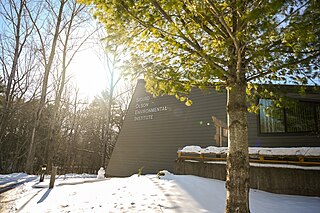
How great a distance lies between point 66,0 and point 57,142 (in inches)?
645

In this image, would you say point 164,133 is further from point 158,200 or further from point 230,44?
point 230,44

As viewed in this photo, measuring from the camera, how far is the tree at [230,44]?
2.78 meters

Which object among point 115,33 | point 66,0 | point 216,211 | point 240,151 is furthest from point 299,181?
point 66,0

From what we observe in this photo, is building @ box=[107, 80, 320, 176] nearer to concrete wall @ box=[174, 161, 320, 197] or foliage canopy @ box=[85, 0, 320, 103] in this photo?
concrete wall @ box=[174, 161, 320, 197]

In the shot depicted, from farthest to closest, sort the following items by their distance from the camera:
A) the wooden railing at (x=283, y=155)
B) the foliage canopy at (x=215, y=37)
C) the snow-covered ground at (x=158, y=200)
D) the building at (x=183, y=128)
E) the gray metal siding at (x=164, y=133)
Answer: the gray metal siding at (x=164, y=133), the building at (x=183, y=128), the wooden railing at (x=283, y=155), the snow-covered ground at (x=158, y=200), the foliage canopy at (x=215, y=37)

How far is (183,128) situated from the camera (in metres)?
13.1

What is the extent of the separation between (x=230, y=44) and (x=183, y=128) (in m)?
10.2

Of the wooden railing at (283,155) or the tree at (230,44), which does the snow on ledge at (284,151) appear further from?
the tree at (230,44)

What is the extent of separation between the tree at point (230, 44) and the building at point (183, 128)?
4.09 meters

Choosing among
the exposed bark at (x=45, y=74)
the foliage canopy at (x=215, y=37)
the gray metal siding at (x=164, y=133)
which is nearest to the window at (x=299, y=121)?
the gray metal siding at (x=164, y=133)

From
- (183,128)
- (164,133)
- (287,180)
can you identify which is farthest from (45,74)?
(287,180)

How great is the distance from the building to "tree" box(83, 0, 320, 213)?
4089 millimetres

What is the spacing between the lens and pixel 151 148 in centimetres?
1411

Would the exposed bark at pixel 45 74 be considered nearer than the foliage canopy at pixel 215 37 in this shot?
No
